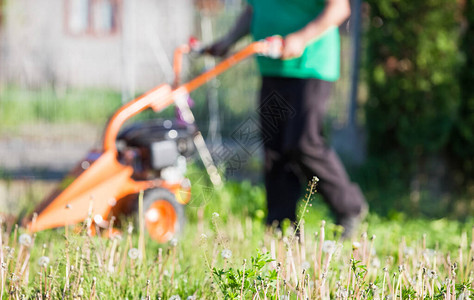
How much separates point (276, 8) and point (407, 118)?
2.19 metres

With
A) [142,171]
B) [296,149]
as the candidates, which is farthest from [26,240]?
[296,149]

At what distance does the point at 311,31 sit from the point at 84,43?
10.00 metres

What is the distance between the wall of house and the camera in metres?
10.5

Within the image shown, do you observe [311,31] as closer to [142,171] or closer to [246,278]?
[142,171]

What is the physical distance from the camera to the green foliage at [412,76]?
4.88m

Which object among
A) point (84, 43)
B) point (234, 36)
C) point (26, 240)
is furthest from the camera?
point (84, 43)

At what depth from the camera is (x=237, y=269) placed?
72.2 inches

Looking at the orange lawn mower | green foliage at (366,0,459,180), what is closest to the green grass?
the orange lawn mower

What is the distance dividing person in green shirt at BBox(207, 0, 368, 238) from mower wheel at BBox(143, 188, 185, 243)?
19.2 inches

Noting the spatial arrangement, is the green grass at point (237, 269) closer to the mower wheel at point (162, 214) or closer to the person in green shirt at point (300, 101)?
the mower wheel at point (162, 214)

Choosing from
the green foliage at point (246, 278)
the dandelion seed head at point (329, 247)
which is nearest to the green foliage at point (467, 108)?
the dandelion seed head at point (329, 247)

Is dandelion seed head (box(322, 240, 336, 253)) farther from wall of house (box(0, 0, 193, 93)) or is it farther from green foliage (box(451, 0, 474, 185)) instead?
wall of house (box(0, 0, 193, 93))

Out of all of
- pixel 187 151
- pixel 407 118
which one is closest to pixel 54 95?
pixel 407 118

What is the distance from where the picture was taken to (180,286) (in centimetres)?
219
